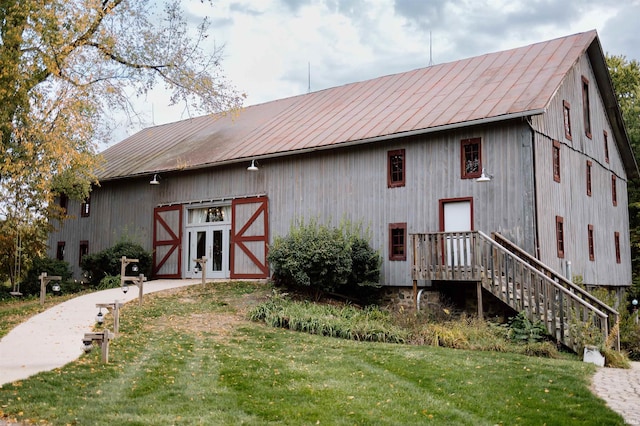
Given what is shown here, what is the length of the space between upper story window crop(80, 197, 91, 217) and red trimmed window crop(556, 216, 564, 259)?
1829 cm

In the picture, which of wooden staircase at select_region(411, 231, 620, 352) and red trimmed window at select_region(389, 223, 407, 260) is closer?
wooden staircase at select_region(411, 231, 620, 352)

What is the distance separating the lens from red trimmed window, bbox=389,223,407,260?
18.2 metres

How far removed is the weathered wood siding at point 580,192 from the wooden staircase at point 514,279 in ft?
5.88

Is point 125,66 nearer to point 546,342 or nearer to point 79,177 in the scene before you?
point 79,177

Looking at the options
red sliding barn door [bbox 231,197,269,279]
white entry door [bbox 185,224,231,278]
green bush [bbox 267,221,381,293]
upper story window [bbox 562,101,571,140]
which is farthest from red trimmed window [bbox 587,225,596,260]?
white entry door [bbox 185,224,231,278]

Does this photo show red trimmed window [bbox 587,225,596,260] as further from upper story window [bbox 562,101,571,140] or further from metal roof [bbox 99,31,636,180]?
metal roof [bbox 99,31,636,180]

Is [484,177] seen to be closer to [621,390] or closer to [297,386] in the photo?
[621,390]

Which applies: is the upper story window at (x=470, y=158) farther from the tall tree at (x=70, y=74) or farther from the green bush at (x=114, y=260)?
the green bush at (x=114, y=260)

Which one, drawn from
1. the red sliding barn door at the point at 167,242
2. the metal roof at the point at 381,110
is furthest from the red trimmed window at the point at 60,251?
the red sliding barn door at the point at 167,242

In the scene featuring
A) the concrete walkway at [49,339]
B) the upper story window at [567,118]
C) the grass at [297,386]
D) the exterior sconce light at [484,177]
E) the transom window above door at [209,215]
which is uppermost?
the upper story window at [567,118]

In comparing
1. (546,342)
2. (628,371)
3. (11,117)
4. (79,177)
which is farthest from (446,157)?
(79,177)

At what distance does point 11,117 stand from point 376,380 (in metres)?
8.44

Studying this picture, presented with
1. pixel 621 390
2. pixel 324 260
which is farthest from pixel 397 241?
pixel 621 390

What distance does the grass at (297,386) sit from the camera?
23.8ft
